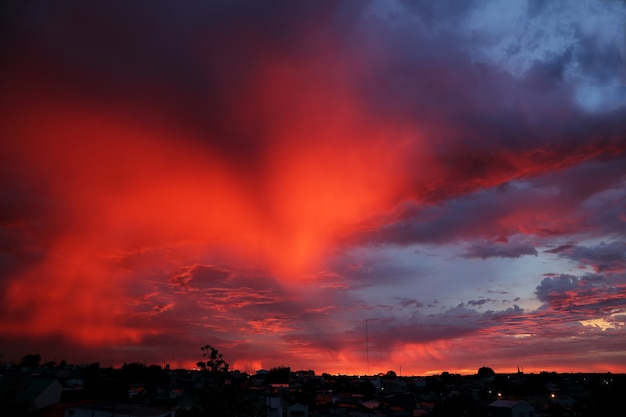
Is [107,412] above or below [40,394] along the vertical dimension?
below

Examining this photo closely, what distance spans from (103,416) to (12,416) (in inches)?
559

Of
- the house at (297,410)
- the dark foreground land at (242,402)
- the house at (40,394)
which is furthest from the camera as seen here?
the house at (297,410)

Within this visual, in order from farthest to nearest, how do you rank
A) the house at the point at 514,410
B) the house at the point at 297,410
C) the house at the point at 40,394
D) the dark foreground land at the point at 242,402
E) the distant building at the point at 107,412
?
the house at the point at 297,410
the house at the point at 514,410
the house at the point at 40,394
the distant building at the point at 107,412
the dark foreground land at the point at 242,402

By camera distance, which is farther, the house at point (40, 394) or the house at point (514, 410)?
the house at point (514, 410)

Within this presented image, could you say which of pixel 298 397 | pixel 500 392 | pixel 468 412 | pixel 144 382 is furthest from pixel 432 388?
pixel 144 382

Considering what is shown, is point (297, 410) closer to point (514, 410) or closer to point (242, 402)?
point (514, 410)

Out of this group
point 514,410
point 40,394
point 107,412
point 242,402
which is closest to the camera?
point 242,402

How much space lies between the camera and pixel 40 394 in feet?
212

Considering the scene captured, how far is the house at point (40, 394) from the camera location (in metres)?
62.5

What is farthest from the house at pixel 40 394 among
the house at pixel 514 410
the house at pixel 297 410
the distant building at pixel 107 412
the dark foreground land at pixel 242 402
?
the house at pixel 514 410

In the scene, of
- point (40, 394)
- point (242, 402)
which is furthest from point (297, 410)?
point (242, 402)

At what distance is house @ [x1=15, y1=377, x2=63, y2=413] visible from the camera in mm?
62500

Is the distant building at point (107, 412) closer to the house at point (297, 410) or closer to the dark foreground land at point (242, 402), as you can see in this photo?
the dark foreground land at point (242, 402)

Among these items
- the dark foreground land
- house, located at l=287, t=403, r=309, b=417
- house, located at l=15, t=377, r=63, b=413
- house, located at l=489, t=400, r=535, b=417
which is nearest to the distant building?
the dark foreground land
